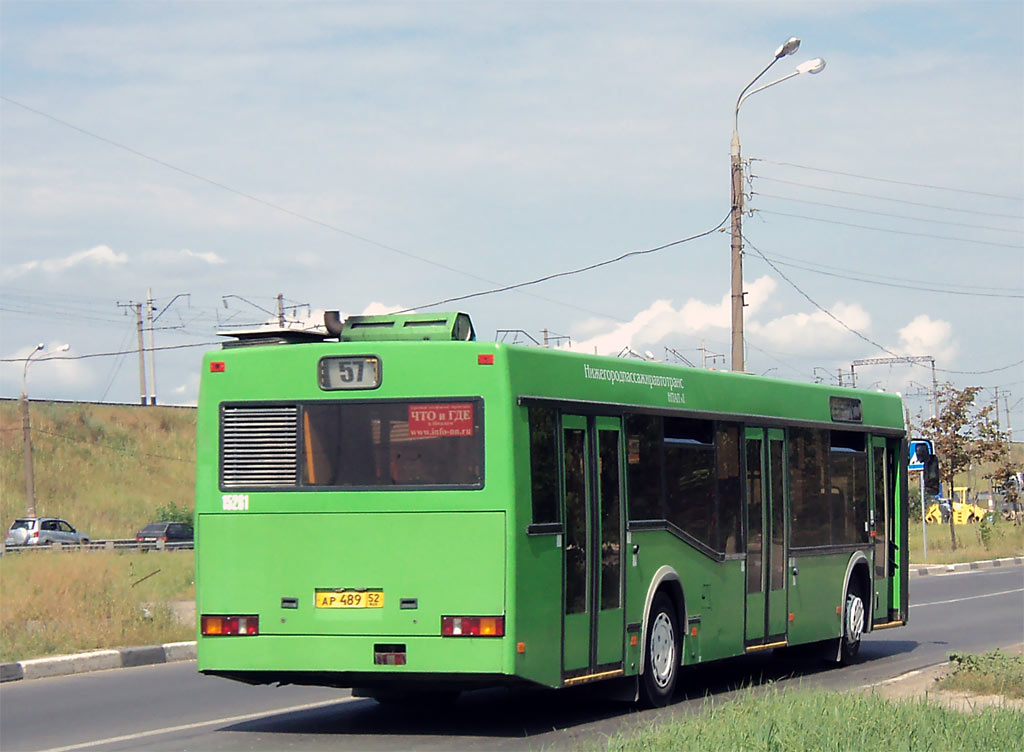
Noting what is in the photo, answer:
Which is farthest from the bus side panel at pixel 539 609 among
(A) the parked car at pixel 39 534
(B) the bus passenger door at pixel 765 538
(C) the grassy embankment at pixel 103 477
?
(A) the parked car at pixel 39 534

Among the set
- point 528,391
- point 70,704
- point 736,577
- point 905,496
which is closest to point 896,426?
point 905,496

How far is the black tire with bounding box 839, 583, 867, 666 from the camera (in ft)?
53.4

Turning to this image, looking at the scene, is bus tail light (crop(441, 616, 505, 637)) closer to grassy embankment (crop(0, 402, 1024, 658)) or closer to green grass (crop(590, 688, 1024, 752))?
green grass (crop(590, 688, 1024, 752))

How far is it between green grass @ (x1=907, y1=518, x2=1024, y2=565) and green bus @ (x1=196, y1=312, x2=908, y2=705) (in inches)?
1147

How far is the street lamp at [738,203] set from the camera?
2544 centimetres

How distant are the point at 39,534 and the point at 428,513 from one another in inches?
2020

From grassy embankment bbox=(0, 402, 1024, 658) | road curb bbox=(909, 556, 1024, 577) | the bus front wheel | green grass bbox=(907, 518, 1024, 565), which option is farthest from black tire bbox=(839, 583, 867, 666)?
green grass bbox=(907, 518, 1024, 565)

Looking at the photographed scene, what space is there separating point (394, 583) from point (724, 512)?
4.12 metres

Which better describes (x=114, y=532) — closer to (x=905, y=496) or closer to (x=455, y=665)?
(x=905, y=496)

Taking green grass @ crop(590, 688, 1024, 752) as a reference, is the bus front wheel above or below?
below

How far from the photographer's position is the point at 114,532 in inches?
2825

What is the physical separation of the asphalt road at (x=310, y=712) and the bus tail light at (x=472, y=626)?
758 mm

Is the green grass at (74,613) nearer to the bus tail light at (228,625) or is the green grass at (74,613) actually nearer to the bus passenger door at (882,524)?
the bus tail light at (228,625)

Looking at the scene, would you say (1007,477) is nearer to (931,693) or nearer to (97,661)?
(97,661)
